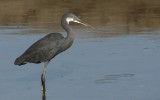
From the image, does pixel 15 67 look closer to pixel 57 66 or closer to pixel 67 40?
pixel 57 66

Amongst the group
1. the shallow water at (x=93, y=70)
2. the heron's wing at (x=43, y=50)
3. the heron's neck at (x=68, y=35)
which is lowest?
the shallow water at (x=93, y=70)

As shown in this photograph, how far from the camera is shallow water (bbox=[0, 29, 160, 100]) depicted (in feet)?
39.3

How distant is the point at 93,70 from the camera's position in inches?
545

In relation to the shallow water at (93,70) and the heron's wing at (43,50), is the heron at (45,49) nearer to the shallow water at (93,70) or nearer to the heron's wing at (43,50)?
the heron's wing at (43,50)

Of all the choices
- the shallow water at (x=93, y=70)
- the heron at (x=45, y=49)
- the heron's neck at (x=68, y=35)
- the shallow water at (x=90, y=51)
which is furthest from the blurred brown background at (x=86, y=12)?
the heron at (x=45, y=49)

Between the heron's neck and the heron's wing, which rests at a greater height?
the heron's neck

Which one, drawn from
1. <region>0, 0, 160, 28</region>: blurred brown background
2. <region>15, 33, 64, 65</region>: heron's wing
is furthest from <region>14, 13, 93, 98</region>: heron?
<region>0, 0, 160, 28</region>: blurred brown background

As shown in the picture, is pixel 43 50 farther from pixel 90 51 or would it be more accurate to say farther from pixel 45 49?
pixel 90 51

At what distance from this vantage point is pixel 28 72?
13852 millimetres

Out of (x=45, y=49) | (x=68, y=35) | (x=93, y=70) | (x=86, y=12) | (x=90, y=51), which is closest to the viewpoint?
(x=45, y=49)

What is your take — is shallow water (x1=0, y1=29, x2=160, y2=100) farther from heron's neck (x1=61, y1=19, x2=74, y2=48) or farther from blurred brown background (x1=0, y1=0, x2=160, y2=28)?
blurred brown background (x1=0, y1=0, x2=160, y2=28)

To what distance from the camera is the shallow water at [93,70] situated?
12.0 m

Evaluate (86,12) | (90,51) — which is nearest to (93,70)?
(90,51)

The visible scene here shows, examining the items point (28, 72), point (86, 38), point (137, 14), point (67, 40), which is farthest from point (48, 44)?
point (137, 14)
